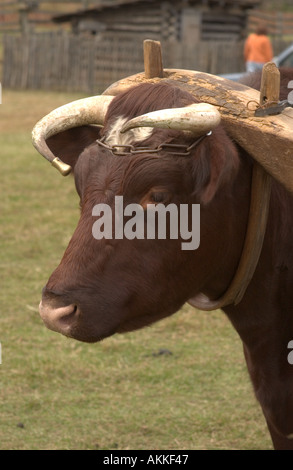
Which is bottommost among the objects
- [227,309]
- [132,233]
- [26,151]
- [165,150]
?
[26,151]

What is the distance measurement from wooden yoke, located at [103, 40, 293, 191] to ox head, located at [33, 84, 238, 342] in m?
0.11

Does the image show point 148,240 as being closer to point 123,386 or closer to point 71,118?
point 71,118

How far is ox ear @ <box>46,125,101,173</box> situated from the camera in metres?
2.86

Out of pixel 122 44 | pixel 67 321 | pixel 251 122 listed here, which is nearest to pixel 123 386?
pixel 67 321

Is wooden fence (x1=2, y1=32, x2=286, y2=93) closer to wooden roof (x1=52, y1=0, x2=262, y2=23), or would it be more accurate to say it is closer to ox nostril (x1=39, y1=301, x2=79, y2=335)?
wooden roof (x1=52, y1=0, x2=262, y2=23)

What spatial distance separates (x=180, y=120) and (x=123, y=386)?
2821mm

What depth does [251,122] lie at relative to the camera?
255 cm

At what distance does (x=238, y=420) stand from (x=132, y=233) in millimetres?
2393

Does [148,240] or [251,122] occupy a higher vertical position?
[251,122]

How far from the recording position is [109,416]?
449cm

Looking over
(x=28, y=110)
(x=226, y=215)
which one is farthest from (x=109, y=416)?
(x=28, y=110)

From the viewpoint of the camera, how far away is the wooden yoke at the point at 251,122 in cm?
252

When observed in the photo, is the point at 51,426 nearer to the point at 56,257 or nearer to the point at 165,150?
the point at 165,150

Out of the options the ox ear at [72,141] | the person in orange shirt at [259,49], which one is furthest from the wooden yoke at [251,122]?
the person in orange shirt at [259,49]
